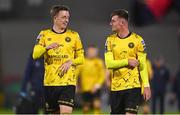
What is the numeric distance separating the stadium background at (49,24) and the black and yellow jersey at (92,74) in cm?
1352

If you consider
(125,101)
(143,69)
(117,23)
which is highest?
(117,23)

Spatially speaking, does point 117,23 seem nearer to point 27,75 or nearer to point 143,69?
point 143,69

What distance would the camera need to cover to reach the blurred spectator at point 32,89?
1709cm

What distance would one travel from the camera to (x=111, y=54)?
41.1ft

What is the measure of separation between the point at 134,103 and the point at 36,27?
24.6 meters

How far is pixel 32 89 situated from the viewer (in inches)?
685

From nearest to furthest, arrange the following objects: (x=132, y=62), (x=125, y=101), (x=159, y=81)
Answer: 1. (x=132, y=62)
2. (x=125, y=101)
3. (x=159, y=81)

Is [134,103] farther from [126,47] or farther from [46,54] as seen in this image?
[46,54]

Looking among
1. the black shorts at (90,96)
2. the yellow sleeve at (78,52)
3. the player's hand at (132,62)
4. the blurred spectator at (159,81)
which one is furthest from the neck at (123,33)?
the blurred spectator at (159,81)

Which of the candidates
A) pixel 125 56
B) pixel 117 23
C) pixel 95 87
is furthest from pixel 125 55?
pixel 95 87

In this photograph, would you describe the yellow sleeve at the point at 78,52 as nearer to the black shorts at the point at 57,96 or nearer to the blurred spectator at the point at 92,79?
the black shorts at the point at 57,96

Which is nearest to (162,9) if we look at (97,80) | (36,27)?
(36,27)

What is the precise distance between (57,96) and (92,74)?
30.6 feet

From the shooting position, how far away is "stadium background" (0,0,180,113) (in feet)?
120
